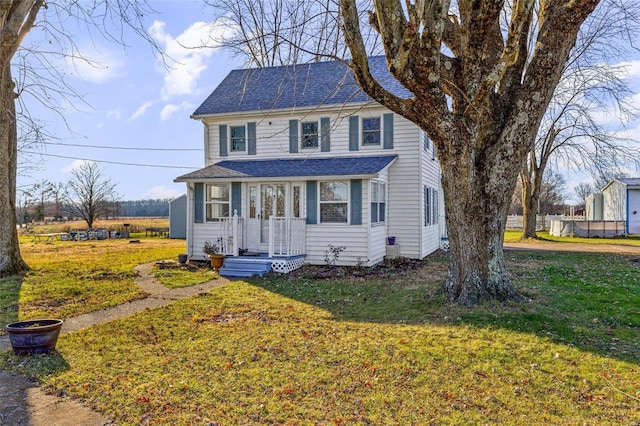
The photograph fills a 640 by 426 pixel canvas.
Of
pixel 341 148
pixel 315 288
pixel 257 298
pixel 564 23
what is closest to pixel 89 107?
pixel 257 298

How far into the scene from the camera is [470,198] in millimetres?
6879

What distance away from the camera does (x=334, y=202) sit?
12.9 m

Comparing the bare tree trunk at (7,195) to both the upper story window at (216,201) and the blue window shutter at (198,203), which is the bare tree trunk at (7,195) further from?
the upper story window at (216,201)

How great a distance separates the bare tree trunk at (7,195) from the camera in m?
11.7

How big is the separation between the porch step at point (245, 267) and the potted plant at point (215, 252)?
204 mm

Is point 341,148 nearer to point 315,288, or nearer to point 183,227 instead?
point 315,288

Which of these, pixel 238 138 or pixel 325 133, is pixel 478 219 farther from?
pixel 238 138

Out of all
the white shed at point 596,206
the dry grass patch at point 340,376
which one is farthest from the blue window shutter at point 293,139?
the white shed at point 596,206

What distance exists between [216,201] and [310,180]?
11.0ft

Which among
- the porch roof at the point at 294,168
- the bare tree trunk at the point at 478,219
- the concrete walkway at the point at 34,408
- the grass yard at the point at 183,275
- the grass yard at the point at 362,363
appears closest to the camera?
the concrete walkway at the point at 34,408

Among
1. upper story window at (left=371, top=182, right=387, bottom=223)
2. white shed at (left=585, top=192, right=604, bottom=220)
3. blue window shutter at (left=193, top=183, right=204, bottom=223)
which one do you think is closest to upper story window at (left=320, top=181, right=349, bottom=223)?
upper story window at (left=371, top=182, right=387, bottom=223)

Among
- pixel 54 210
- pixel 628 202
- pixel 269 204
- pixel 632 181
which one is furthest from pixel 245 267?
pixel 54 210

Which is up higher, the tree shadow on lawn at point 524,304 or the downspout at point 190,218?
the downspout at point 190,218

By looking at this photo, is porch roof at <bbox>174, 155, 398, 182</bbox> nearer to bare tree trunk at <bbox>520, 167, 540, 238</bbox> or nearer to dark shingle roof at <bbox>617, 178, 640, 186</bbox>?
bare tree trunk at <bbox>520, 167, 540, 238</bbox>
